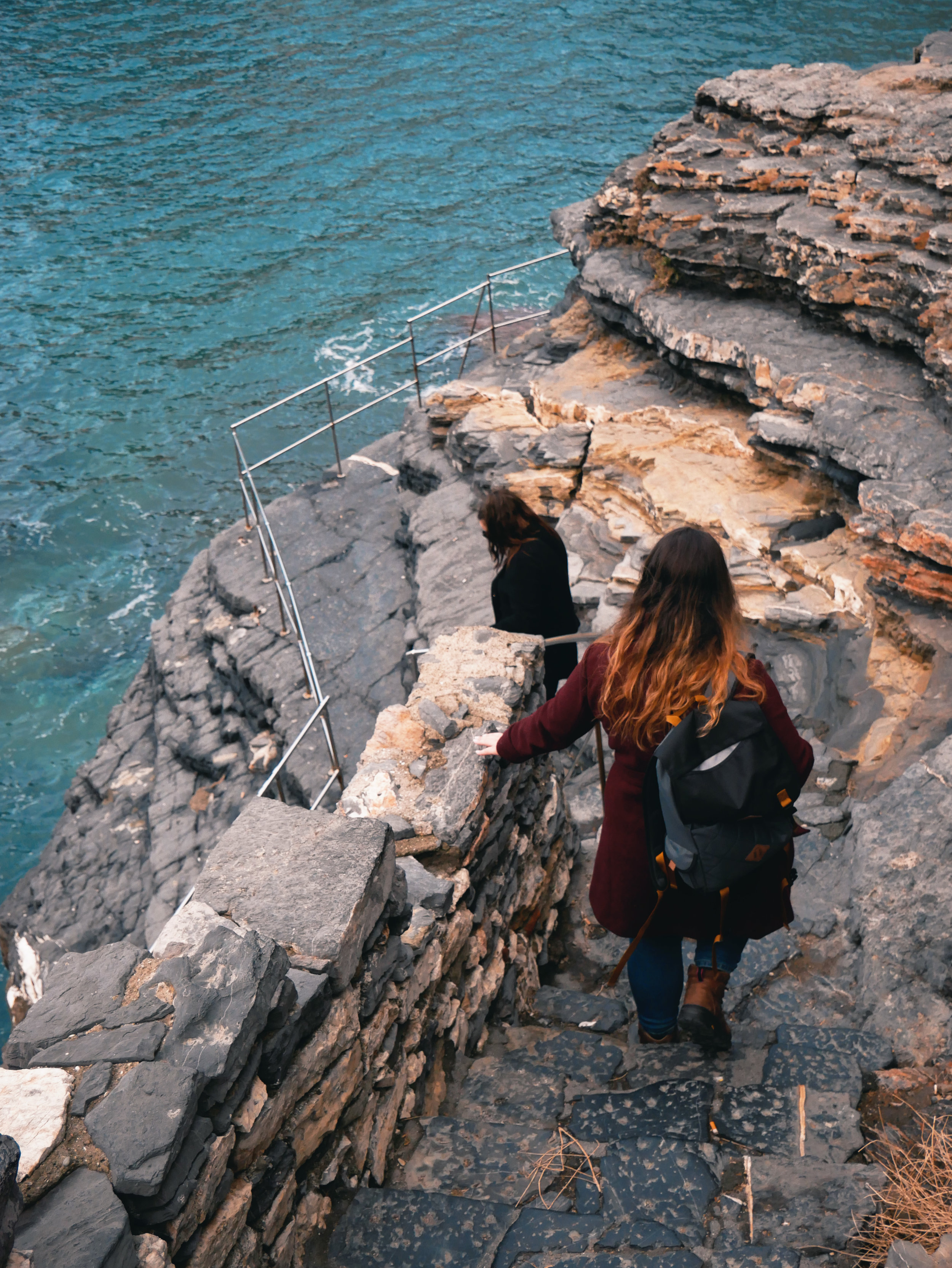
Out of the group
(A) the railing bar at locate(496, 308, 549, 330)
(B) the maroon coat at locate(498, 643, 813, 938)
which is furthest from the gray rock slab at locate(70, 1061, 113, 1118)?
(A) the railing bar at locate(496, 308, 549, 330)

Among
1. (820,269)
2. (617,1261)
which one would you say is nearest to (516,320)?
(820,269)

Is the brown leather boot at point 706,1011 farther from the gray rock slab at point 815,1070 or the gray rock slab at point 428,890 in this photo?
the gray rock slab at point 428,890

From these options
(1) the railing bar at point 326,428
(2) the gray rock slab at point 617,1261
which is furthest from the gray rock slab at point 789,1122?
(1) the railing bar at point 326,428

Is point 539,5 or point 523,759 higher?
point 539,5

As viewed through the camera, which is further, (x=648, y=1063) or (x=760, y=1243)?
(x=648, y=1063)

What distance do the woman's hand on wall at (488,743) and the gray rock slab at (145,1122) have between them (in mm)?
1738

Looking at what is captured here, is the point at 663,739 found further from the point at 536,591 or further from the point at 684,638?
the point at 536,591

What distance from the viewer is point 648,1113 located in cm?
313

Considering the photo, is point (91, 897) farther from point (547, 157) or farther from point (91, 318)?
point (547, 157)

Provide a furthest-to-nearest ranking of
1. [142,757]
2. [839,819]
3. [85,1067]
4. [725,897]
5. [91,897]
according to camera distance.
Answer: [142,757]
[91,897]
[839,819]
[725,897]
[85,1067]

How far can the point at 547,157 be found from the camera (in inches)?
1164

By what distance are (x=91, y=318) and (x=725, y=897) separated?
85.9ft

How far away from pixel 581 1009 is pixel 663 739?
2.06 m

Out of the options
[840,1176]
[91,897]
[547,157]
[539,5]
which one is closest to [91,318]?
[547,157]
